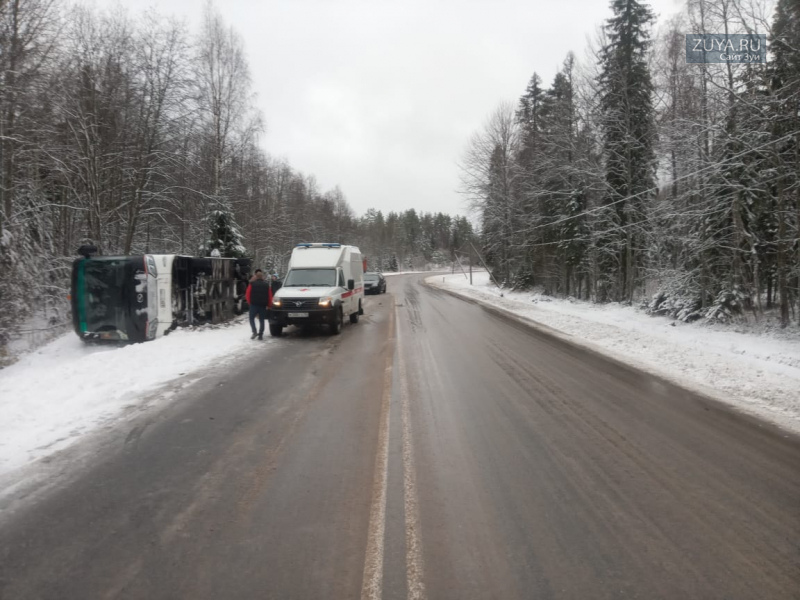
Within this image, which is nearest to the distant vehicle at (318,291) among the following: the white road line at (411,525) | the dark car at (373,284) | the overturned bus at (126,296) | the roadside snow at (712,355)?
the overturned bus at (126,296)

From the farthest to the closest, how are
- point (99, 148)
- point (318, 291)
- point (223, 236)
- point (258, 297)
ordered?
point (223, 236) → point (99, 148) → point (318, 291) → point (258, 297)

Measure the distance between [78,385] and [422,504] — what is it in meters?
6.27

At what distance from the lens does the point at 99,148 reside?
1803 centimetres

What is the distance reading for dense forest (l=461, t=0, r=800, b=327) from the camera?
43.2 feet

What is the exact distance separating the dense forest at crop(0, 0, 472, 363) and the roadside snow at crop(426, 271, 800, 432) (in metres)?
15.6

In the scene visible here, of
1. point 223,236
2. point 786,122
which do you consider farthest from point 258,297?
point 786,122

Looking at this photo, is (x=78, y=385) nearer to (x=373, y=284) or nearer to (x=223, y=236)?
(x=223, y=236)

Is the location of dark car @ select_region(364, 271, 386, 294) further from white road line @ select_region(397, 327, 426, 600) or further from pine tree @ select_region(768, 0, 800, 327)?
white road line @ select_region(397, 327, 426, 600)

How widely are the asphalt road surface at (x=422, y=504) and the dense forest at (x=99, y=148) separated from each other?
1113 centimetres

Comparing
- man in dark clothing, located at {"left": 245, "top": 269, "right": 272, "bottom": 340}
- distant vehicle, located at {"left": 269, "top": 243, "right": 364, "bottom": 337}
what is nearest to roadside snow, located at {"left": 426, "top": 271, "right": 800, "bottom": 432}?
distant vehicle, located at {"left": 269, "top": 243, "right": 364, "bottom": 337}

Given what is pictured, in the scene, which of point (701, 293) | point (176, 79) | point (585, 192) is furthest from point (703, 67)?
point (176, 79)

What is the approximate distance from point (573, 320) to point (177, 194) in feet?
66.2

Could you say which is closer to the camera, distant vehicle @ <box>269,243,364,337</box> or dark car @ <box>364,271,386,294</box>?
distant vehicle @ <box>269,243,364,337</box>

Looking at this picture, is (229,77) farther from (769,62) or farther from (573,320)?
(769,62)
